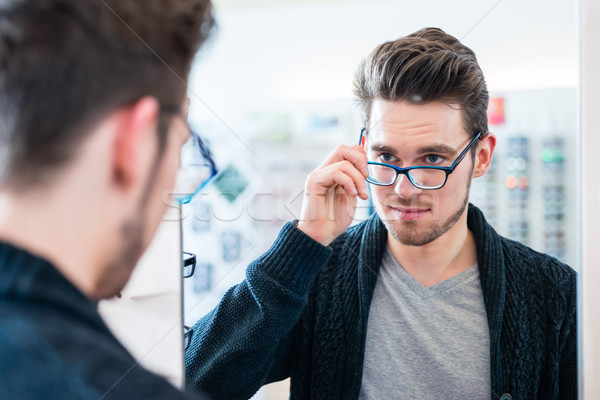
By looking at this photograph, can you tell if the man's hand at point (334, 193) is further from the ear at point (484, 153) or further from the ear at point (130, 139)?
the ear at point (130, 139)

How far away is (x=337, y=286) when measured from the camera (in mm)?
954

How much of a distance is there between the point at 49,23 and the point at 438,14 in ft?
2.18

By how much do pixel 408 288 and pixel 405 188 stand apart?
8.2 inches

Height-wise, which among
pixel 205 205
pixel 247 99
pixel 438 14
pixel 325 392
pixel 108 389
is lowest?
pixel 325 392

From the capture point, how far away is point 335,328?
92 cm

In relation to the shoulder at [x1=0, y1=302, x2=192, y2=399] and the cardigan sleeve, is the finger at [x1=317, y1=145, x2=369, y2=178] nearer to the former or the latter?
the cardigan sleeve

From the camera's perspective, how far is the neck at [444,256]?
0.94 m

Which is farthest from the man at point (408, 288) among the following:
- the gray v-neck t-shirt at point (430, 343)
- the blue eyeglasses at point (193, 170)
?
the blue eyeglasses at point (193, 170)

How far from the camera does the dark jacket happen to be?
284mm

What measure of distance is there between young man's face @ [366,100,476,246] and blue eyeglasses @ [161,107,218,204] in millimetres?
355

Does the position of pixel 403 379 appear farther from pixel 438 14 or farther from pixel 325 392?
pixel 438 14

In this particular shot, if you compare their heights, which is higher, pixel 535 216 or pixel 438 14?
pixel 438 14

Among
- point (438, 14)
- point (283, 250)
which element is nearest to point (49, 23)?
point (283, 250)

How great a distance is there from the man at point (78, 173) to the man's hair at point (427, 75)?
0.55m
